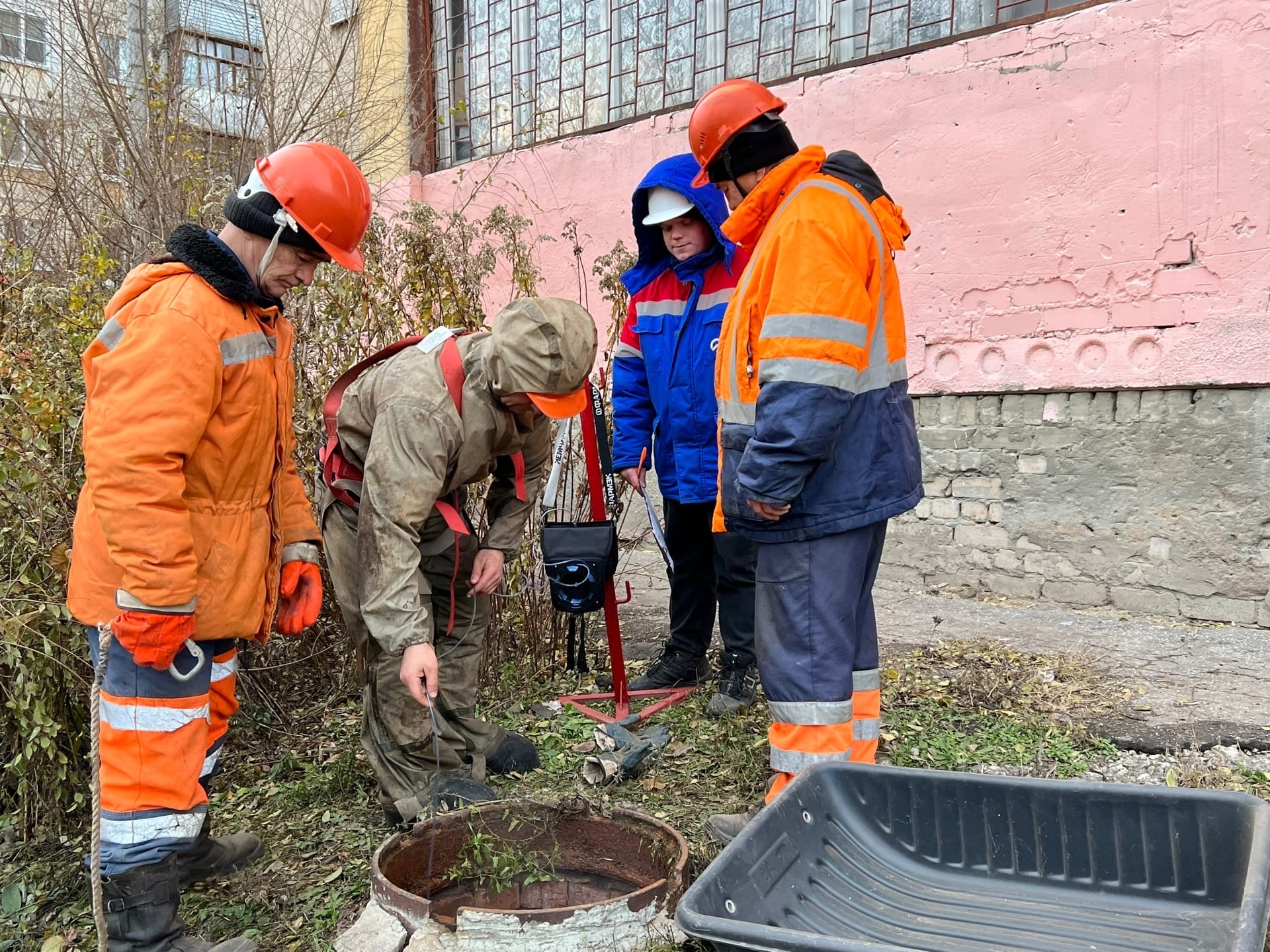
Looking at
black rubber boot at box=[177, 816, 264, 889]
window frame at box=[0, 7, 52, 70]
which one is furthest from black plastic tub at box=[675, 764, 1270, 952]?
window frame at box=[0, 7, 52, 70]

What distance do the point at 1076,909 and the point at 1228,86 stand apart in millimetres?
4221

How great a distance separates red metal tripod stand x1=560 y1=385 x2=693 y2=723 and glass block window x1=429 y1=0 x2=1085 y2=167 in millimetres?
3287

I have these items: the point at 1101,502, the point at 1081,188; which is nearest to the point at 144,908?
the point at 1101,502

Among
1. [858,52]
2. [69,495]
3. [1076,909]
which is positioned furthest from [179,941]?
[858,52]

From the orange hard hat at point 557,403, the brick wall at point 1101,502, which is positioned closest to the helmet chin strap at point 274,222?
the orange hard hat at point 557,403

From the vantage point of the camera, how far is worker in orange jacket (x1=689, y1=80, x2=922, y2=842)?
8.39ft

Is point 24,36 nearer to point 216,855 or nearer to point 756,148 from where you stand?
point 756,148

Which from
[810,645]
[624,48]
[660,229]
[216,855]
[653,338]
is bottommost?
[216,855]

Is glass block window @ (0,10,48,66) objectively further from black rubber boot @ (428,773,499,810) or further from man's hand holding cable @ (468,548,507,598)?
black rubber boot @ (428,773,499,810)

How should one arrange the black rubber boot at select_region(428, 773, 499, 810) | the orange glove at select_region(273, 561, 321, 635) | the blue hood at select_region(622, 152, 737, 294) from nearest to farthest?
the orange glove at select_region(273, 561, 321, 635) → the black rubber boot at select_region(428, 773, 499, 810) → the blue hood at select_region(622, 152, 737, 294)

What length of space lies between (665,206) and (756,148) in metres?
0.87

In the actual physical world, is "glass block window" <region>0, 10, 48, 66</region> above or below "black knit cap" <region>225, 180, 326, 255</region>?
above

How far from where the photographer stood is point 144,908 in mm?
2352

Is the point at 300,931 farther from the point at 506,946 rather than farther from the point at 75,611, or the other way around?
the point at 75,611
